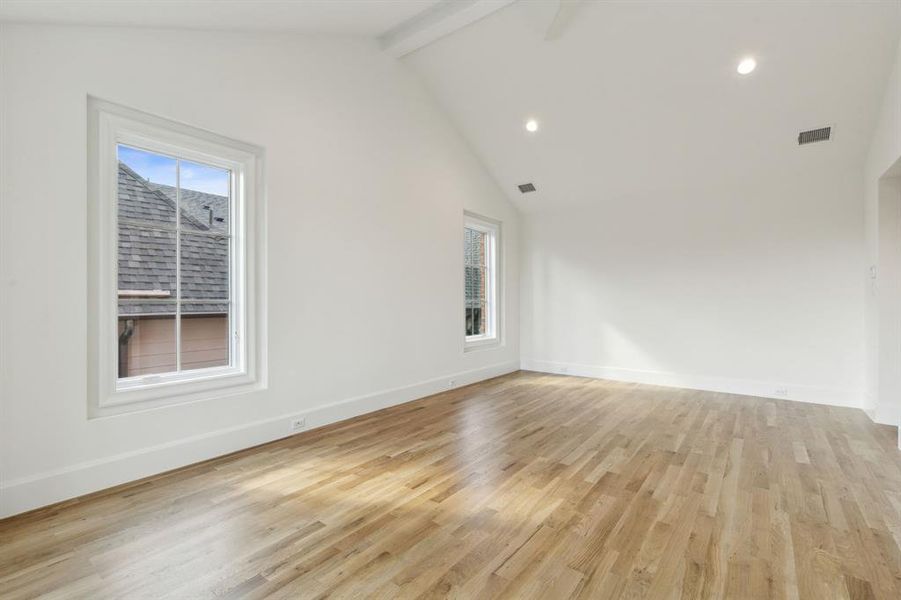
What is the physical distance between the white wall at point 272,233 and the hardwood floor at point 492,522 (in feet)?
1.12

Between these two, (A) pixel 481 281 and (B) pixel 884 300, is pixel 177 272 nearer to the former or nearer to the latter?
(A) pixel 481 281

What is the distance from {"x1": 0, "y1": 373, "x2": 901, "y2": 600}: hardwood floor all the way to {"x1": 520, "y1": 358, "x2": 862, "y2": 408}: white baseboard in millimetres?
1057

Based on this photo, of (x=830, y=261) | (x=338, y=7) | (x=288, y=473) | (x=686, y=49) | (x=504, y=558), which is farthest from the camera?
(x=830, y=261)

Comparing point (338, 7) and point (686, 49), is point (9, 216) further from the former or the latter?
point (686, 49)

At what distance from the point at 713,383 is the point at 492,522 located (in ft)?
14.5

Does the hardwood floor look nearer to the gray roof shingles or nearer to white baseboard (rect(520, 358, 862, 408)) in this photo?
white baseboard (rect(520, 358, 862, 408))

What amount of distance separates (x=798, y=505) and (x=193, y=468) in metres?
3.70

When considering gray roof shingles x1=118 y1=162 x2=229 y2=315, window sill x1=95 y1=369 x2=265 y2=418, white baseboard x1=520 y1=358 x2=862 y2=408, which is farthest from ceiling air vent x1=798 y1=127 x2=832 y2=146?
window sill x1=95 y1=369 x2=265 y2=418

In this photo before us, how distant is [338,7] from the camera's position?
3223 mm

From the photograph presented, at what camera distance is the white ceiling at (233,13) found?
2234 millimetres

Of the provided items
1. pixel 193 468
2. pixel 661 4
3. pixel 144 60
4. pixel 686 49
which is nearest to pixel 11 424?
pixel 193 468

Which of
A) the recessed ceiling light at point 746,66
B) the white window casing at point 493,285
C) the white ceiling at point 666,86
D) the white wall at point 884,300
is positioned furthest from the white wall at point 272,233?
the white wall at point 884,300

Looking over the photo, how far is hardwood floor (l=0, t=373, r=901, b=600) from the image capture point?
174 cm

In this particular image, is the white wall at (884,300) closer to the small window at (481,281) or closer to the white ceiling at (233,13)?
the small window at (481,281)
